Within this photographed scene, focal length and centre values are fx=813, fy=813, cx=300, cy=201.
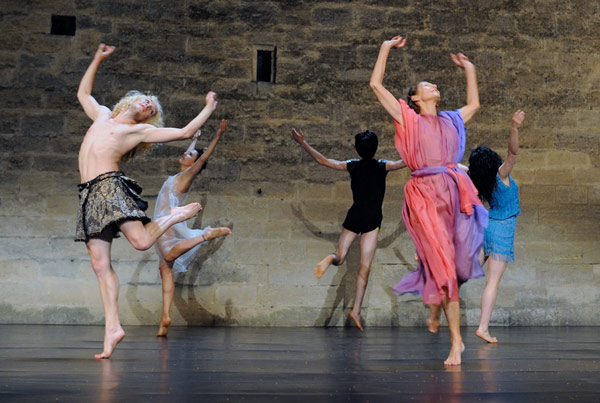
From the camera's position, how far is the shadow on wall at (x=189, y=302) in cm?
683

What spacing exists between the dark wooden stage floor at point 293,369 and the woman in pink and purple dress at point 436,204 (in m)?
0.36

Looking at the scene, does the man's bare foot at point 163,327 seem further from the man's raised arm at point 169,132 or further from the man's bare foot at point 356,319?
the man's raised arm at point 169,132

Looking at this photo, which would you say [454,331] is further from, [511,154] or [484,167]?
[511,154]

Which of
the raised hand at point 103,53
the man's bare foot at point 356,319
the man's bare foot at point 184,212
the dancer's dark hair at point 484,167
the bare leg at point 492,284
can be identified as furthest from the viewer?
the man's bare foot at point 356,319

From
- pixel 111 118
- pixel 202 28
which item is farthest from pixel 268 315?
pixel 111 118

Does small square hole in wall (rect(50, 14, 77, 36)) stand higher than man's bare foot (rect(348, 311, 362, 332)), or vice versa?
small square hole in wall (rect(50, 14, 77, 36))

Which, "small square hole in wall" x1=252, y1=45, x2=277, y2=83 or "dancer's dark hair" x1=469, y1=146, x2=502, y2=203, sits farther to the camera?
"small square hole in wall" x1=252, y1=45, x2=277, y2=83

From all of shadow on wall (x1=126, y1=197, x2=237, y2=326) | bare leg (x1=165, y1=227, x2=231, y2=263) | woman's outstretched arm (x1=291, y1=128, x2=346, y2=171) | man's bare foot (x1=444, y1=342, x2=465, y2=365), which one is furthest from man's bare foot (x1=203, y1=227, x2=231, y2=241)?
man's bare foot (x1=444, y1=342, x2=465, y2=365)

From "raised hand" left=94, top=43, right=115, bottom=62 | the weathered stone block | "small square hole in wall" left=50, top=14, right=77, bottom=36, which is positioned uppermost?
the weathered stone block

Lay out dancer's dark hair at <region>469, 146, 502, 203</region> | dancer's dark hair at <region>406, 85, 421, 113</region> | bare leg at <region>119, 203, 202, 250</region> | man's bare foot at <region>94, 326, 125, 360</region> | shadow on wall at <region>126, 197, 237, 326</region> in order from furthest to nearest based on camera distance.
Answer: shadow on wall at <region>126, 197, 237, 326</region>
dancer's dark hair at <region>469, 146, 502, 203</region>
dancer's dark hair at <region>406, 85, 421, 113</region>
bare leg at <region>119, 203, 202, 250</region>
man's bare foot at <region>94, 326, 125, 360</region>

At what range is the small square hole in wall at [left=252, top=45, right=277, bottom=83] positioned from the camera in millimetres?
→ 7312

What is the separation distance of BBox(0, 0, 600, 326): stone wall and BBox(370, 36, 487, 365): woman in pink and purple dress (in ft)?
10.2

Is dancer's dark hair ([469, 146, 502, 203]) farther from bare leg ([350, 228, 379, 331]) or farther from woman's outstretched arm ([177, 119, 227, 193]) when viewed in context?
woman's outstretched arm ([177, 119, 227, 193])

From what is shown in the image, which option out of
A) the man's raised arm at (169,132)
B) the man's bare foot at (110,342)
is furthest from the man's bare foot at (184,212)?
the man's bare foot at (110,342)
